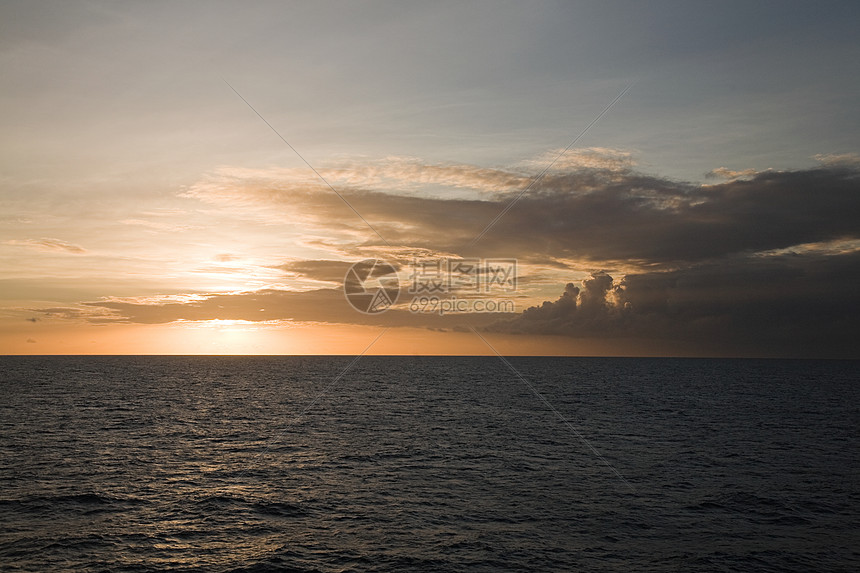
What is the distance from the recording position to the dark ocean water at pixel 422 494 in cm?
3047

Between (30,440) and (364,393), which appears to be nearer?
(30,440)

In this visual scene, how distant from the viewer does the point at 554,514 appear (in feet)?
122

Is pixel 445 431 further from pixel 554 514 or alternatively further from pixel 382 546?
pixel 382 546

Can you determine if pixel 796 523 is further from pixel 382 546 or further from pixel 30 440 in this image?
pixel 30 440

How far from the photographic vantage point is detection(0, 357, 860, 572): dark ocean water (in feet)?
100.0

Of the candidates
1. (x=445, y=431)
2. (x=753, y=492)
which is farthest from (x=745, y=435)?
(x=445, y=431)

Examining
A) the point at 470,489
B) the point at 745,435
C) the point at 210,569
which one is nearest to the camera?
the point at 210,569

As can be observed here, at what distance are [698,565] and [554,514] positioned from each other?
997cm

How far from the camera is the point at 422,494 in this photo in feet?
137

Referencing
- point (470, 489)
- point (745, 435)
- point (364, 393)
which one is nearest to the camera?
point (470, 489)

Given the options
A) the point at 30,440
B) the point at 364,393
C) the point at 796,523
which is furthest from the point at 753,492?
the point at 364,393

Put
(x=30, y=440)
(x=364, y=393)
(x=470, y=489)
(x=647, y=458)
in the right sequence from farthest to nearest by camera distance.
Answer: (x=364, y=393) < (x=30, y=440) < (x=647, y=458) < (x=470, y=489)

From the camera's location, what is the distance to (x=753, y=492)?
143 ft

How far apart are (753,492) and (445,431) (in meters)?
37.5
